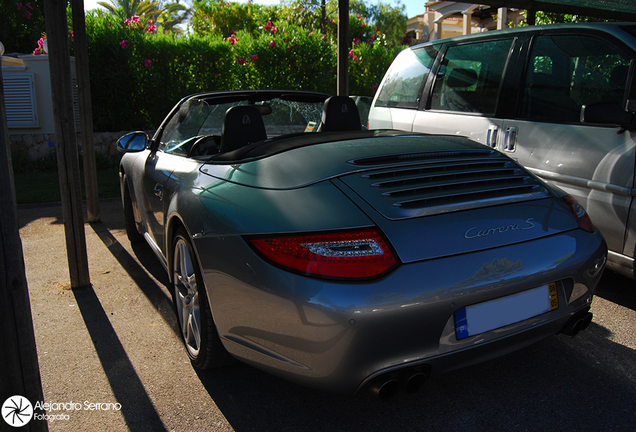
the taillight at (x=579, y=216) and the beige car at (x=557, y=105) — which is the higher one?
the beige car at (x=557, y=105)

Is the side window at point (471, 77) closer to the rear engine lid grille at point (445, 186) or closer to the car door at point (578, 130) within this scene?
the car door at point (578, 130)

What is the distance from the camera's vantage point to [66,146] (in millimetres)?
3588

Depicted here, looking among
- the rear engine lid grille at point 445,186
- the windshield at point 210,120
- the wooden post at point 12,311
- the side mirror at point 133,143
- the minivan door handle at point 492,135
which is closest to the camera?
the wooden post at point 12,311

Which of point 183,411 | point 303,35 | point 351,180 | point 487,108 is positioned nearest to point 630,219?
point 487,108

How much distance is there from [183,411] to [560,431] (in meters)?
1.60

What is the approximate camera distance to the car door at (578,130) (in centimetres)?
307

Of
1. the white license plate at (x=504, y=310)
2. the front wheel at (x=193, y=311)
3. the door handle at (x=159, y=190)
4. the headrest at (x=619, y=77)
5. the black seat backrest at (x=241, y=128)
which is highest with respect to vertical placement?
the headrest at (x=619, y=77)

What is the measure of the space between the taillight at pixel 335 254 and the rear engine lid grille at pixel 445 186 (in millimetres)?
182

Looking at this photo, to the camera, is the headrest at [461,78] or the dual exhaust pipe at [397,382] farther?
the headrest at [461,78]

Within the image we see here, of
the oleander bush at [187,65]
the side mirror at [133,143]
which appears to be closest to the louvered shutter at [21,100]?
the oleander bush at [187,65]

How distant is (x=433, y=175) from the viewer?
217 centimetres

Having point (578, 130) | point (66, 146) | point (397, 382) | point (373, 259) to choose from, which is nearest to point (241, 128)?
point (373, 259)

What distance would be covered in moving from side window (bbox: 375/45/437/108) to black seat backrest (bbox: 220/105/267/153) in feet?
7.90

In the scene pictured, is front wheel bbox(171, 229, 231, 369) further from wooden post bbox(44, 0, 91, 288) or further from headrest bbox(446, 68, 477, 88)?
headrest bbox(446, 68, 477, 88)
